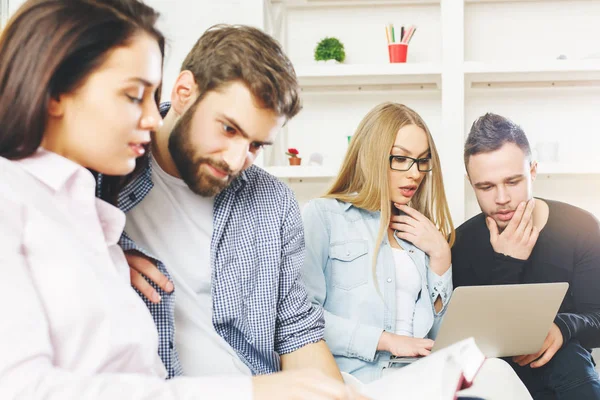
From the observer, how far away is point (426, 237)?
6.61 feet

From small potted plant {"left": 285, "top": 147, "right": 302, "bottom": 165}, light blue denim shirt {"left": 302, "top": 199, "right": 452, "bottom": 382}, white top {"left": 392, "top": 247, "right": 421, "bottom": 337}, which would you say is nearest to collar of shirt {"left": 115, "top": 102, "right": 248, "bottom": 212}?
light blue denim shirt {"left": 302, "top": 199, "right": 452, "bottom": 382}

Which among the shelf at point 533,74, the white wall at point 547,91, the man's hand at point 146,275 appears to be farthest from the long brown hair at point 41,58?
the white wall at point 547,91

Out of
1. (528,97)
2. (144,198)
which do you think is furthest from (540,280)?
(144,198)

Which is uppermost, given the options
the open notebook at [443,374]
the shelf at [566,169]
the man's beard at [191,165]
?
the man's beard at [191,165]

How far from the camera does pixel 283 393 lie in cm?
75

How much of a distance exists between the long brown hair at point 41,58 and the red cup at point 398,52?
6.15 ft

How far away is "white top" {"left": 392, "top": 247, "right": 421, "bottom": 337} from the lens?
76.6 inches

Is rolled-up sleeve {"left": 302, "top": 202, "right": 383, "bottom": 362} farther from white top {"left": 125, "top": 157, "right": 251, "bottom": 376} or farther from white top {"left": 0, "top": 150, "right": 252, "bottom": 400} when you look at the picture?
white top {"left": 0, "top": 150, "right": 252, "bottom": 400}

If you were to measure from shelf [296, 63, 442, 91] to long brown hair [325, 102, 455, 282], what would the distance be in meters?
0.54

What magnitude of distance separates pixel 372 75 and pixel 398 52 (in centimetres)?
14

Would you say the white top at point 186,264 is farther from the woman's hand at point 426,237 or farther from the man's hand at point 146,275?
the woman's hand at point 426,237

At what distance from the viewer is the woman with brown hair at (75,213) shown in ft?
2.27

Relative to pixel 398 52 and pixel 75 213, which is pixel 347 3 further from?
pixel 75 213

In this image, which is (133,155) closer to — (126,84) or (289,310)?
(126,84)
